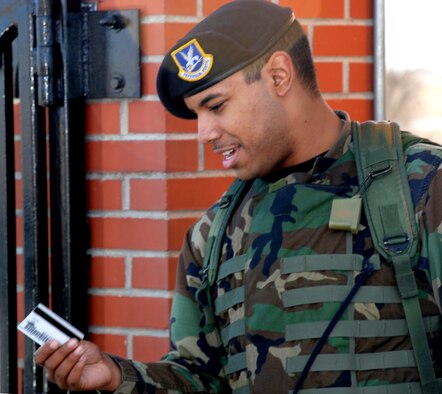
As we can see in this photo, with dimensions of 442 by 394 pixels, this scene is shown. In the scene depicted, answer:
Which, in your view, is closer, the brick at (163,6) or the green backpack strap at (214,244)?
the green backpack strap at (214,244)

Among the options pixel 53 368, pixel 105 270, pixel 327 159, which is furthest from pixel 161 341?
pixel 327 159

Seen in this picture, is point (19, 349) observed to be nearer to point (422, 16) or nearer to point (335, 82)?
point (335, 82)

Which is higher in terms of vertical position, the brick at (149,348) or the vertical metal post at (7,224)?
the vertical metal post at (7,224)

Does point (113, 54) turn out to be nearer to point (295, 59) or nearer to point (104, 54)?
point (104, 54)

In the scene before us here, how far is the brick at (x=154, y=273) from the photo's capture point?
9.05ft

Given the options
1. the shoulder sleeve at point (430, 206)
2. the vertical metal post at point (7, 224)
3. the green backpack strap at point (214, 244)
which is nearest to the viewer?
the shoulder sleeve at point (430, 206)

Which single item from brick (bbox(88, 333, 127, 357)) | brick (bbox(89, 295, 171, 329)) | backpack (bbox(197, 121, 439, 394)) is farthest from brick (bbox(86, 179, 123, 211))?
backpack (bbox(197, 121, 439, 394))

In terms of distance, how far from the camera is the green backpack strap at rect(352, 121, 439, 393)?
2025 millimetres

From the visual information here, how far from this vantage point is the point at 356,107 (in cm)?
289

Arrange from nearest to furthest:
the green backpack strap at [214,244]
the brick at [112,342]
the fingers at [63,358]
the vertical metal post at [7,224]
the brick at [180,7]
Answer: the fingers at [63,358]
the green backpack strap at [214,244]
the brick at [180,7]
the brick at [112,342]
the vertical metal post at [7,224]

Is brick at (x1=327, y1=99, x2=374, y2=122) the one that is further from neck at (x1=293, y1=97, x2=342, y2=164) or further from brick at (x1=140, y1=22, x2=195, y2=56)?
neck at (x1=293, y1=97, x2=342, y2=164)

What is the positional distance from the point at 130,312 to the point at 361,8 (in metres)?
1.07

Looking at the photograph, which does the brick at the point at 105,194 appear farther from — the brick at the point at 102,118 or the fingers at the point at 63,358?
the fingers at the point at 63,358

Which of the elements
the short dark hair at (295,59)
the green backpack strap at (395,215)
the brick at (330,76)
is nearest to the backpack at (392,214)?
the green backpack strap at (395,215)
